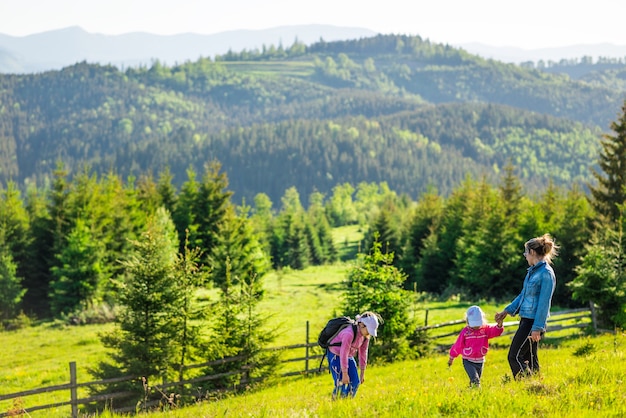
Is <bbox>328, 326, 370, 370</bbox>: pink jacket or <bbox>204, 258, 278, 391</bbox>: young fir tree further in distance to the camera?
<bbox>204, 258, 278, 391</bbox>: young fir tree

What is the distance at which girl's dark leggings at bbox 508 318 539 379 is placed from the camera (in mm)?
8172

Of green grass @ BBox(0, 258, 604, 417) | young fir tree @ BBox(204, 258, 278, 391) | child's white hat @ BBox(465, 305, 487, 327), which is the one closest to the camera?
green grass @ BBox(0, 258, 604, 417)

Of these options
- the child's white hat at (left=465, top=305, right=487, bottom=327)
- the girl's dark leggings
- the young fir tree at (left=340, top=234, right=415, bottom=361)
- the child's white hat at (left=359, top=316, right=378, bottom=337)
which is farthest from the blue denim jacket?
the young fir tree at (left=340, top=234, right=415, bottom=361)

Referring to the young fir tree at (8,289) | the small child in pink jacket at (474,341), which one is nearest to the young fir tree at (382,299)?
the small child in pink jacket at (474,341)

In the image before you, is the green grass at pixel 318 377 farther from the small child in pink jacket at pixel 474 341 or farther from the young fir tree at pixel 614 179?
the young fir tree at pixel 614 179

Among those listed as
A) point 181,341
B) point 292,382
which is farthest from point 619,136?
point 181,341

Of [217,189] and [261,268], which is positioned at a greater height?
[217,189]

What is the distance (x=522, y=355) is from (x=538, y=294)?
1.12 meters

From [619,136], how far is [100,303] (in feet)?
129

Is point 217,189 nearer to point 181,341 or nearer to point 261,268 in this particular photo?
point 261,268

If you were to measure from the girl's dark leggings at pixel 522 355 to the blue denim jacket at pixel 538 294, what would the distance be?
0.86 feet

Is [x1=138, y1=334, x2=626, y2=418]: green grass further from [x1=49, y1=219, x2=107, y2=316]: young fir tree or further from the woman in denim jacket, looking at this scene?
[x1=49, y1=219, x2=107, y2=316]: young fir tree

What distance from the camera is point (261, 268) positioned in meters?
41.0

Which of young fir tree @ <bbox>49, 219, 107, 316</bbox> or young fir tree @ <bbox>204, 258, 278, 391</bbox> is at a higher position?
young fir tree @ <bbox>204, 258, 278, 391</bbox>
